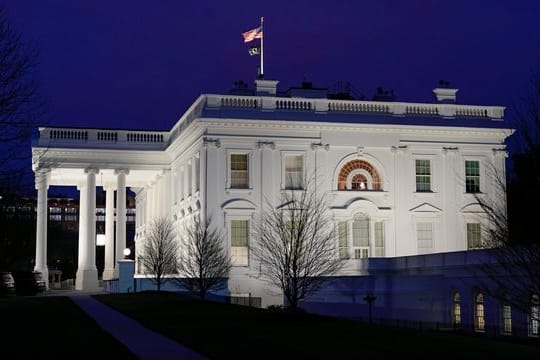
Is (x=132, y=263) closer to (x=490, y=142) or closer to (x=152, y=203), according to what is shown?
(x=152, y=203)

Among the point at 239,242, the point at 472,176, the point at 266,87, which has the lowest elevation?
the point at 239,242

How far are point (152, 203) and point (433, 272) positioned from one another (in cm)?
3700

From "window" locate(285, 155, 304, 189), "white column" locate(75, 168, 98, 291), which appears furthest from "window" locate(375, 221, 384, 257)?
"white column" locate(75, 168, 98, 291)

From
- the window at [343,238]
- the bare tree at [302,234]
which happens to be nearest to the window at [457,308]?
the bare tree at [302,234]

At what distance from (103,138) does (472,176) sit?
27.9 metres

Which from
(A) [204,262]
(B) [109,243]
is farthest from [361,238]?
(B) [109,243]

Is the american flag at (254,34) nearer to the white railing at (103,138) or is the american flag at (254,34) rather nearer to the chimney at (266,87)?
the chimney at (266,87)

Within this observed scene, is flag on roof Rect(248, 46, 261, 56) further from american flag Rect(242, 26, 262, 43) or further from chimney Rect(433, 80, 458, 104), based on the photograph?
chimney Rect(433, 80, 458, 104)

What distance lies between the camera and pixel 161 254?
54125 mm

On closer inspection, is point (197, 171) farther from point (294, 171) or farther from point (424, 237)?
point (424, 237)

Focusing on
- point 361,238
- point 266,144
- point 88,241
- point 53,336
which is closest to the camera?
point 53,336

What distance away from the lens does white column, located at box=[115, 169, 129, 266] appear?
68.4 metres

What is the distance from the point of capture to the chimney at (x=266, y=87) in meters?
61.4

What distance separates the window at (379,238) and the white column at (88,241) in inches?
850
